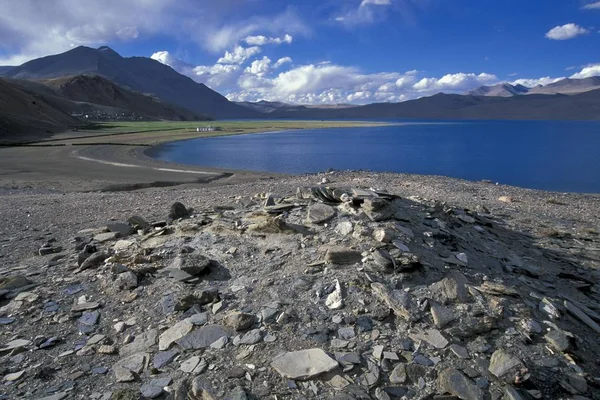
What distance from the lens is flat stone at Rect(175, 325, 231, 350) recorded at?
420cm

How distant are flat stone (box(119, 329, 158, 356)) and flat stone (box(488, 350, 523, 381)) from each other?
10.8 feet

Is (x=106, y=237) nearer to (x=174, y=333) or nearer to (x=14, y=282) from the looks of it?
(x=14, y=282)

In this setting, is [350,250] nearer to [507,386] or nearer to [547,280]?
[507,386]

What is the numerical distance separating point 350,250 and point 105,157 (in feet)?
112

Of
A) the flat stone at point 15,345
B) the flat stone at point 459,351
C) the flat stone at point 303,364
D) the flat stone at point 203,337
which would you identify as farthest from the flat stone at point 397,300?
the flat stone at point 15,345

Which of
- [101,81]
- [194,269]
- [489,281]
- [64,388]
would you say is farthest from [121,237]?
[101,81]

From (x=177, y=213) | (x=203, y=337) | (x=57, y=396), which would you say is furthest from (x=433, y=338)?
(x=177, y=213)

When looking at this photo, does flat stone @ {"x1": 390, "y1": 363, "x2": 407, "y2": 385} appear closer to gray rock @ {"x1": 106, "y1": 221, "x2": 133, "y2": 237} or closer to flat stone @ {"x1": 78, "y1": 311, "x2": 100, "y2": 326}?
flat stone @ {"x1": 78, "y1": 311, "x2": 100, "y2": 326}

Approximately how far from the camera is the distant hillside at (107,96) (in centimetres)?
14962

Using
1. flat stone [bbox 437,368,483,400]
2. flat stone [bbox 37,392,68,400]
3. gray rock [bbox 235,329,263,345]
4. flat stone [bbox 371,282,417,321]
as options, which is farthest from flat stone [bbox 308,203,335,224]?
flat stone [bbox 37,392,68,400]

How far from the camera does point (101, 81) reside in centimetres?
15988

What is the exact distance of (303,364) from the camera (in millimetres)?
3826

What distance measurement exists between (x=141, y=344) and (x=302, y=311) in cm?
169

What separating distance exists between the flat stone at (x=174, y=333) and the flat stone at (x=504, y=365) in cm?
297
